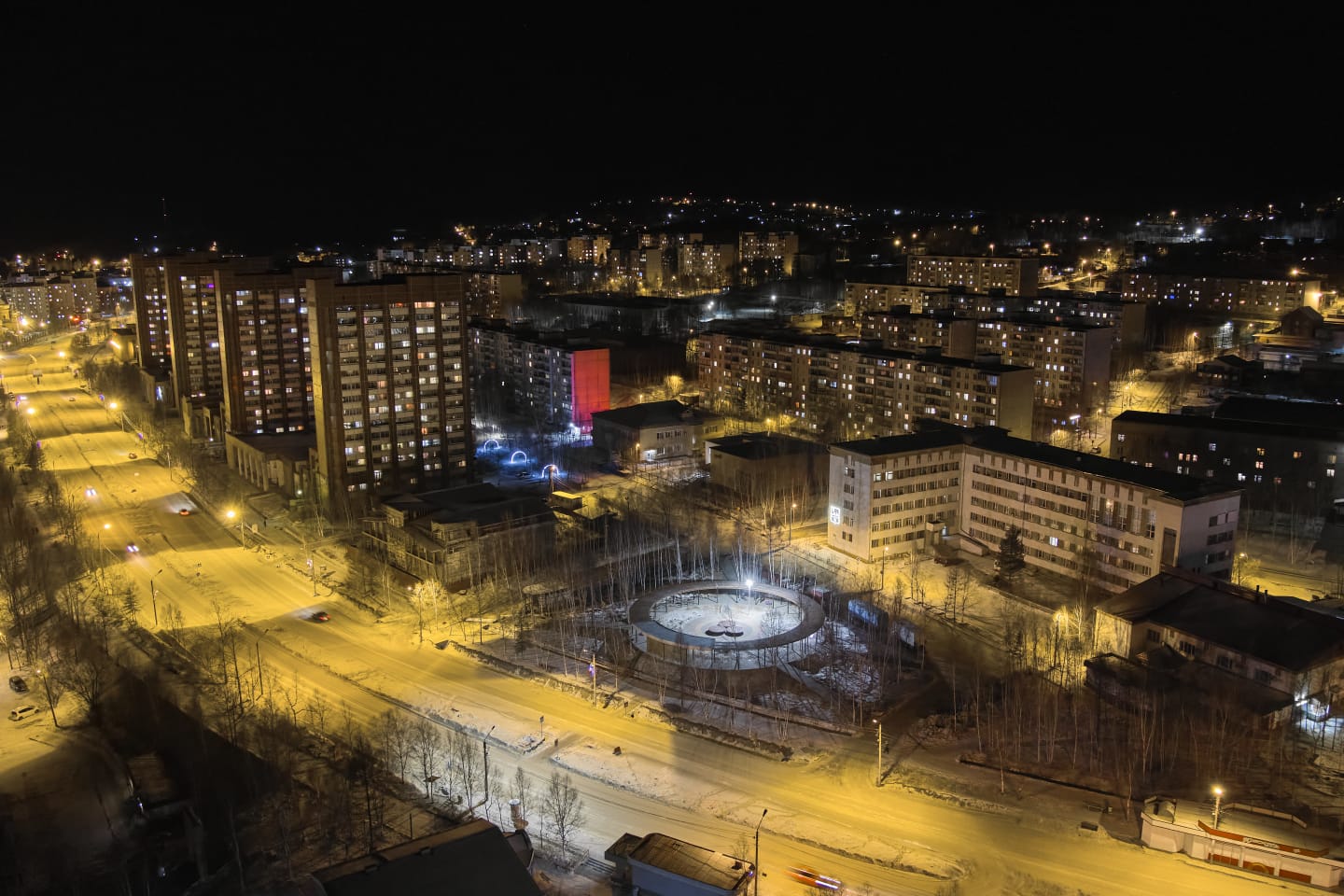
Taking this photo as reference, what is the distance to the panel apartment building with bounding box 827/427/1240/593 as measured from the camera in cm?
1497

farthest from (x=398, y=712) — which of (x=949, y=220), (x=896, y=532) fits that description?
(x=949, y=220)

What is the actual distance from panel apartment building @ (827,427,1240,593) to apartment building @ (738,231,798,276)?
105 feet

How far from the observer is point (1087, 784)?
10.6 metres

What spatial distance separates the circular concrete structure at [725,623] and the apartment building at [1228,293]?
24393mm

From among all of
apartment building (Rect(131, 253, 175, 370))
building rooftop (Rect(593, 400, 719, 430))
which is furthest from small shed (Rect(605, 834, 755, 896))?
apartment building (Rect(131, 253, 175, 370))

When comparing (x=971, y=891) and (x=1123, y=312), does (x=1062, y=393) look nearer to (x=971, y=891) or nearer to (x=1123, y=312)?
(x=1123, y=312)

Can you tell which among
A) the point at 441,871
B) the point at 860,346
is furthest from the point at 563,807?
the point at 860,346

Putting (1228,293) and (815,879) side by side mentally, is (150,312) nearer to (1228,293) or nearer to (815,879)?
(815,879)

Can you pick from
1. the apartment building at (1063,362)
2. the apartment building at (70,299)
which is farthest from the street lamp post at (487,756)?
the apartment building at (70,299)

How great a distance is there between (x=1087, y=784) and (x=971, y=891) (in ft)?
7.43

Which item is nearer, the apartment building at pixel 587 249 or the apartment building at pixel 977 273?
the apartment building at pixel 977 273

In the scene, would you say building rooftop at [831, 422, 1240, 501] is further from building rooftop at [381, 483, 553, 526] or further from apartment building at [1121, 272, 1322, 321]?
apartment building at [1121, 272, 1322, 321]

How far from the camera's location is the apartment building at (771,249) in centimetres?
4984

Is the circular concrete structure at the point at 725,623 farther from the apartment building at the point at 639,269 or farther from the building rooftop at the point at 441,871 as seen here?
the apartment building at the point at 639,269
